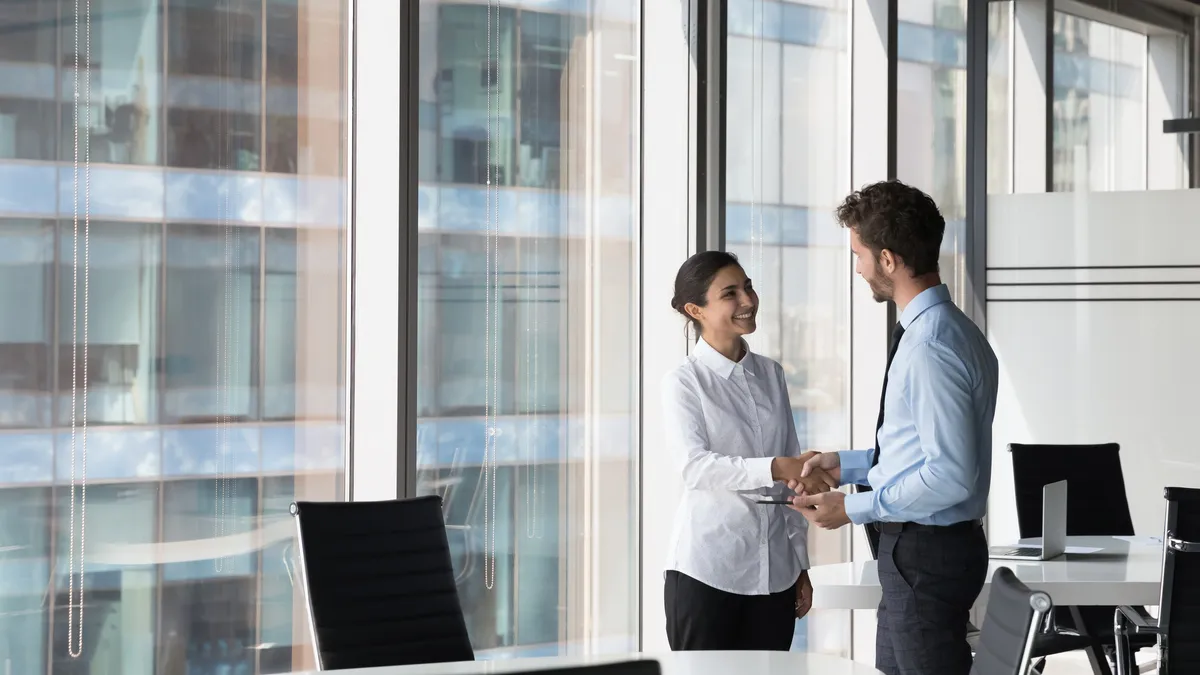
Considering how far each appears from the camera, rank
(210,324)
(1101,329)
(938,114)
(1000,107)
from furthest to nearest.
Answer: (1000,107) → (938,114) → (1101,329) → (210,324)

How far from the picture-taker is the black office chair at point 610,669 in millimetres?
2041

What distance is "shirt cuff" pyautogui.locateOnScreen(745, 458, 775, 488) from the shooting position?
3314 millimetres

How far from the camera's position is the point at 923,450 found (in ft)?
9.34

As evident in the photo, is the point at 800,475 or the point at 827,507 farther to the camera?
the point at 800,475

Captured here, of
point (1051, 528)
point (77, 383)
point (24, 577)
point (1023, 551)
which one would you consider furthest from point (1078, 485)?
point (24, 577)

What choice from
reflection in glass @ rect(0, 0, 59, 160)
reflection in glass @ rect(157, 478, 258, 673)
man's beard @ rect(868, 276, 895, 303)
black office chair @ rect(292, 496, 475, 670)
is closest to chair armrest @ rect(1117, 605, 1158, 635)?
man's beard @ rect(868, 276, 895, 303)

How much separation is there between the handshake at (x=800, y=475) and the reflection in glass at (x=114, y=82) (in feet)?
7.08

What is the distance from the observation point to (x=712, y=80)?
18.2 ft

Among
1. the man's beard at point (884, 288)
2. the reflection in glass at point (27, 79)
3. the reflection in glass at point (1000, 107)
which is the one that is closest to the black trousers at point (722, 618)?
the man's beard at point (884, 288)

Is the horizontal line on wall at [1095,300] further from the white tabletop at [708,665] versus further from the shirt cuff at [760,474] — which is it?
the white tabletop at [708,665]

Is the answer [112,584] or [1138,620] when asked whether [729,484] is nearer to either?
[1138,620]

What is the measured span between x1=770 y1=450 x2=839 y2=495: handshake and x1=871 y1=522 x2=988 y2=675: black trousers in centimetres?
49

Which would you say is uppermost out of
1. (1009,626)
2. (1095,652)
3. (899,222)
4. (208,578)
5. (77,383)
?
(899,222)

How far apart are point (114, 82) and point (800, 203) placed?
3.67 metres
